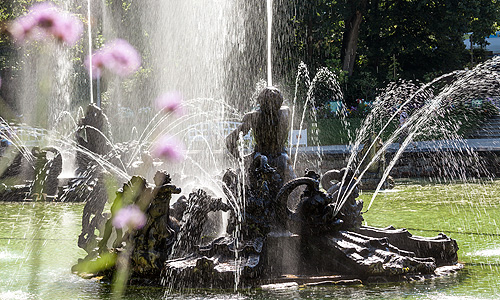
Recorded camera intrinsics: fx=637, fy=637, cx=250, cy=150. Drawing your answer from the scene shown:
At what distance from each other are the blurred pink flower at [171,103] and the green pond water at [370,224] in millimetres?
Answer: 13738

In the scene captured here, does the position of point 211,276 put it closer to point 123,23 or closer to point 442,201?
point 442,201

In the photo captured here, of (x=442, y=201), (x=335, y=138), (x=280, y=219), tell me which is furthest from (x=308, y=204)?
(x=335, y=138)

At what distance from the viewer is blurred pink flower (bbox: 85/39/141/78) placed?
2546 centimetres

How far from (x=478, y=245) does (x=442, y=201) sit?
3703 millimetres

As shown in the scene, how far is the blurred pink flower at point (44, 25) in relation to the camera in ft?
63.8

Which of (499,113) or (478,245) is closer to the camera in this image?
(478,245)

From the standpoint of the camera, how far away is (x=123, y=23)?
3081 centimetres

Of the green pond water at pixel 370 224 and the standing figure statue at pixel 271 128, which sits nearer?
the green pond water at pixel 370 224

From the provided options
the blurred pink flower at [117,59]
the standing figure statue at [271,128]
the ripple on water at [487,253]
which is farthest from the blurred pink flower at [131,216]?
the blurred pink flower at [117,59]

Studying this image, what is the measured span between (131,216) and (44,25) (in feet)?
51.7

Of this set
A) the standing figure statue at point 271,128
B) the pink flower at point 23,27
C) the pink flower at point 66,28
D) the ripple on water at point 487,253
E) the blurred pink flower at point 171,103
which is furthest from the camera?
the blurred pink flower at point 171,103

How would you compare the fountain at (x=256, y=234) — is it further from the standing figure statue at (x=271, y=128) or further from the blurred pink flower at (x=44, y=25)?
the blurred pink flower at (x=44, y=25)

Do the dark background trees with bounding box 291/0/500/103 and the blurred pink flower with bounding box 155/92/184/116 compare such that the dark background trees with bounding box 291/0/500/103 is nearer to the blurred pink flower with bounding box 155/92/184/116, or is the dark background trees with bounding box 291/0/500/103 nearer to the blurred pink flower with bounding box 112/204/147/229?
the blurred pink flower with bounding box 155/92/184/116

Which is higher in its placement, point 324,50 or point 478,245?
point 324,50
